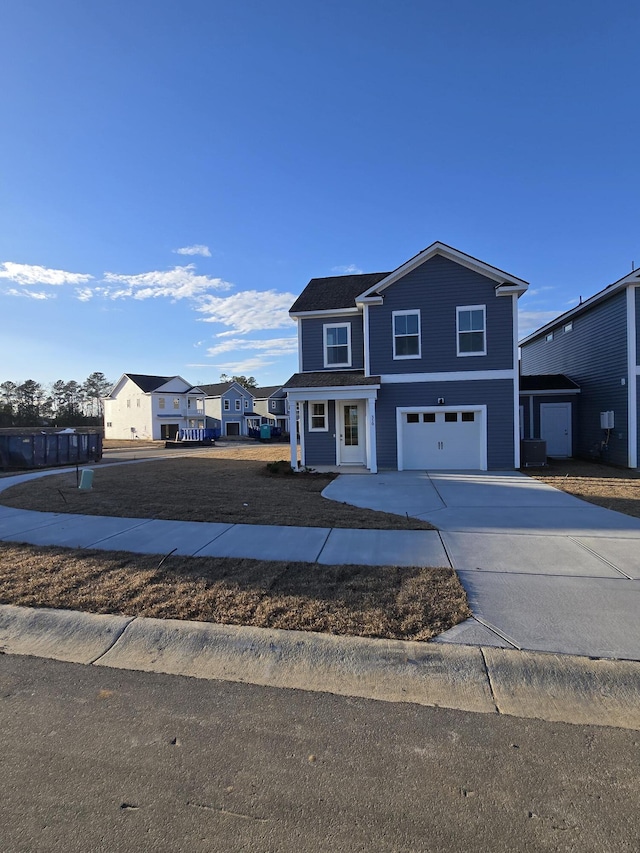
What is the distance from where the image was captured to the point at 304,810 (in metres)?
2.21

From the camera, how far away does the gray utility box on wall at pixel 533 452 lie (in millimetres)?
15614

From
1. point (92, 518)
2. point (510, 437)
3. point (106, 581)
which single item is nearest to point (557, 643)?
point (106, 581)

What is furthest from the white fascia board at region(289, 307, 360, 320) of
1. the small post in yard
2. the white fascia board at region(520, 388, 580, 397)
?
the small post in yard

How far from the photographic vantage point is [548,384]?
19688mm

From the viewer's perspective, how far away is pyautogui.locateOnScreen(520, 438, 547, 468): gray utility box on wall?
15.6m

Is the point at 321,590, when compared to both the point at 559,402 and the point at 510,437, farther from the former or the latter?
the point at 559,402

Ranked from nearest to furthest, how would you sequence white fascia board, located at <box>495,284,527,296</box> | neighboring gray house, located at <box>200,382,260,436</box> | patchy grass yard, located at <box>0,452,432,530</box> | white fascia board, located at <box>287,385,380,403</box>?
1. patchy grass yard, located at <box>0,452,432,530</box>
2. white fascia board, located at <box>495,284,527,296</box>
3. white fascia board, located at <box>287,385,380,403</box>
4. neighboring gray house, located at <box>200,382,260,436</box>

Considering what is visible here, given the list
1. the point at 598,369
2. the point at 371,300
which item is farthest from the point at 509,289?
the point at 598,369

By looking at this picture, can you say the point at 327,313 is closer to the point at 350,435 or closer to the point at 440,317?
the point at 440,317

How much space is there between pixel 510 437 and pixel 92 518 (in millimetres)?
12275

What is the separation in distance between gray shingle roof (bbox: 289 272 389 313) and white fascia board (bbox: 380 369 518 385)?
2.92 m

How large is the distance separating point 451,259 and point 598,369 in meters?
7.26

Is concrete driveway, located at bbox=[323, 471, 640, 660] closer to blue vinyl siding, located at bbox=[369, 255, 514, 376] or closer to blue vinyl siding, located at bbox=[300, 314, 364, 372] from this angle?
blue vinyl siding, located at bbox=[369, 255, 514, 376]

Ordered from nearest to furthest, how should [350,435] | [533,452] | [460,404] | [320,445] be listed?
[460,404]
[533,452]
[350,435]
[320,445]
